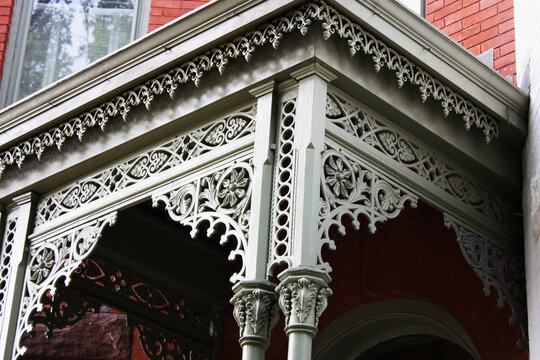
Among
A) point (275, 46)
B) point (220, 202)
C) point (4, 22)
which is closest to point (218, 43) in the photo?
point (275, 46)

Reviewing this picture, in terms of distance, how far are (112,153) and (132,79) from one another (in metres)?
0.58

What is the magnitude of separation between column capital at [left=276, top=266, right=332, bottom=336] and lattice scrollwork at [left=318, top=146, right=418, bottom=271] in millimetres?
122

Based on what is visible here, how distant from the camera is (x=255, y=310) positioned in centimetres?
577

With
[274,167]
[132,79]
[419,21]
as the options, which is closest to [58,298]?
[132,79]

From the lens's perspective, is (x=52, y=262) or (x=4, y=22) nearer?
(x=52, y=262)

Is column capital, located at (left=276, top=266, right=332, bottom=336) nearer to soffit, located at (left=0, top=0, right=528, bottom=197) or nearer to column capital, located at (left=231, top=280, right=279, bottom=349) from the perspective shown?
column capital, located at (left=231, top=280, right=279, bottom=349)

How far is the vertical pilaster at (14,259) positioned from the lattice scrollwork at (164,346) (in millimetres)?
1380

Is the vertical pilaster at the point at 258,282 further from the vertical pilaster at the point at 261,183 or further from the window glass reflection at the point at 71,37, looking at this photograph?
the window glass reflection at the point at 71,37

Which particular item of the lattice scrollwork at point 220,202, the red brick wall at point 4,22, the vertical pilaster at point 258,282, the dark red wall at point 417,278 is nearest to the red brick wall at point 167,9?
the red brick wall at point 4,22

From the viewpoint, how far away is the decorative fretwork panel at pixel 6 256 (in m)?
7.50

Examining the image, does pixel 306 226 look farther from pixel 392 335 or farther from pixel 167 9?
pixel 167 9

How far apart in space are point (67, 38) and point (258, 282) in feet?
17.0

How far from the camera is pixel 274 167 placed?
6.14 metres

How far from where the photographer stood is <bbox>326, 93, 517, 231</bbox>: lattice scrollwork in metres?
6.37
